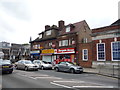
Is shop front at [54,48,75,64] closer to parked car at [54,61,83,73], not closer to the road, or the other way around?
parked car at [54,61,83,73]

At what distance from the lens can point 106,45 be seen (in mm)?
18297

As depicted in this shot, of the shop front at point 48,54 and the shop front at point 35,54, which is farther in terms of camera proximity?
the shop front at point 35,54

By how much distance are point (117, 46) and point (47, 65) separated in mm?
11134

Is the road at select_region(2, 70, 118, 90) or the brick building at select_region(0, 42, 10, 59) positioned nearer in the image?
the road at select_region(2, 70, 118, 90)

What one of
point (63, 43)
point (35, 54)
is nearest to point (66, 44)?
point (63, 43)

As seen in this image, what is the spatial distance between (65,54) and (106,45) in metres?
10.4

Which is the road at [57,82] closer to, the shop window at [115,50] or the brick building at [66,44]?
the shop window at [115,50]

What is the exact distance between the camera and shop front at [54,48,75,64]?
2495 centimetres

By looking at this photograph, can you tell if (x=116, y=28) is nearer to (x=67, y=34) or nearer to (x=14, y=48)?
(x=67, y=34)

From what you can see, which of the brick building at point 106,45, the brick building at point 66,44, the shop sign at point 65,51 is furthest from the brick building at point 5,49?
the brick building at point 106,45

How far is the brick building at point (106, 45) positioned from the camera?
1727 centimetres

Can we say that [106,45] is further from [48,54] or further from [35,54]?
[35,54]

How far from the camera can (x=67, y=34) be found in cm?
2670

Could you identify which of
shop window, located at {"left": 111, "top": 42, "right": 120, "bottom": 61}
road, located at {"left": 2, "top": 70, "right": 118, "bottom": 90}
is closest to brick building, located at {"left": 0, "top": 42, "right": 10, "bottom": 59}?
shop window, located at {"left": 111, "top": 42, "right": 120, "bottom": 61}
